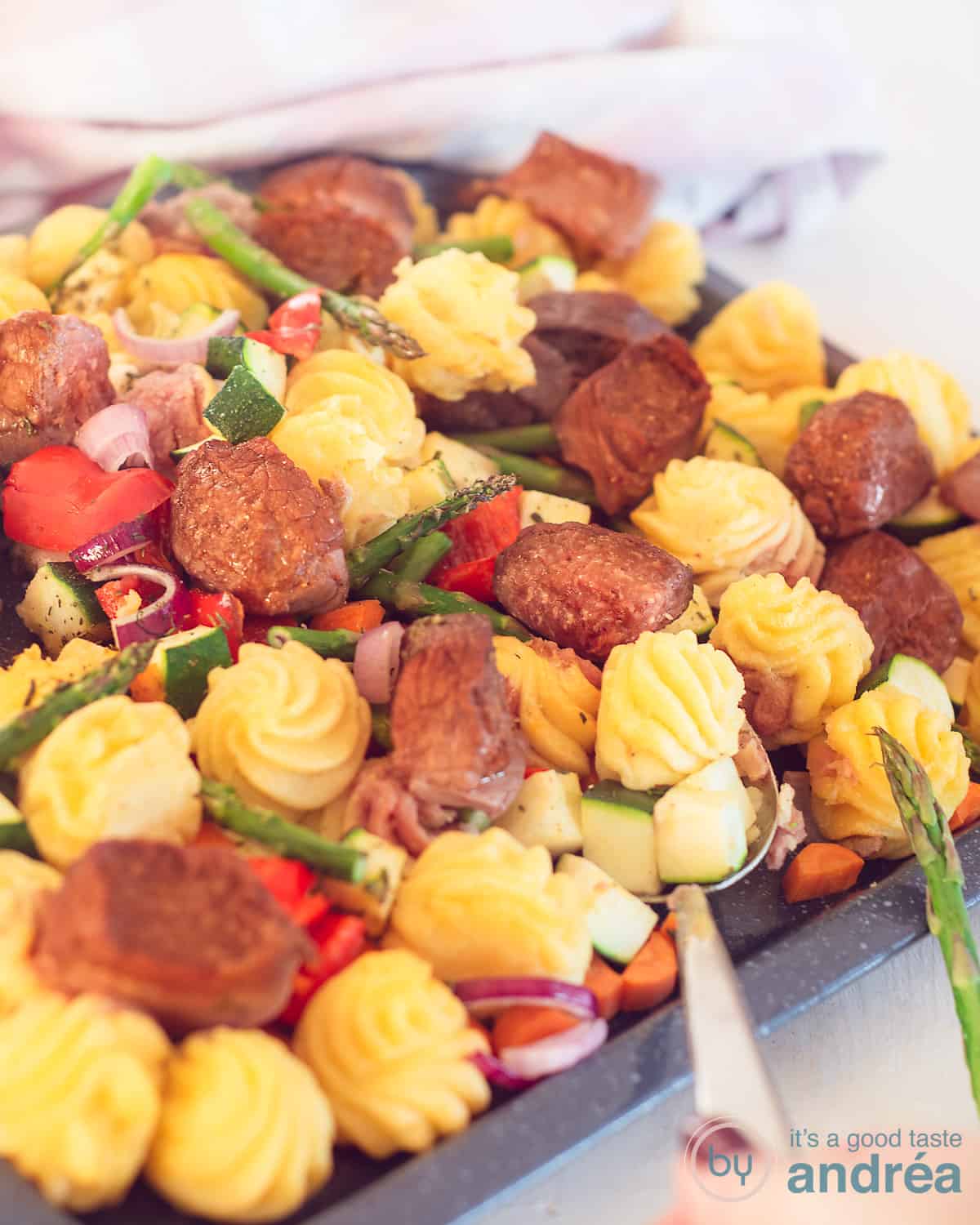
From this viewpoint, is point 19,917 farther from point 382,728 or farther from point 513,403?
point 513,403

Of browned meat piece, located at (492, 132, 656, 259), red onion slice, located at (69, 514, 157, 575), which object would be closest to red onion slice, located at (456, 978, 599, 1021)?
red onion slice, located at (69, 514, 157, 575)

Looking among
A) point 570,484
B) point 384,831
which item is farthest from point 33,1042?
point 570,484

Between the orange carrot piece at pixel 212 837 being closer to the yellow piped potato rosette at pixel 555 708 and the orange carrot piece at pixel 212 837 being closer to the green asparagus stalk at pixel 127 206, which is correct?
the yellow piped potato rosette at pixel 555 708

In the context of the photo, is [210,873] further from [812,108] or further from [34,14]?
[812,108]

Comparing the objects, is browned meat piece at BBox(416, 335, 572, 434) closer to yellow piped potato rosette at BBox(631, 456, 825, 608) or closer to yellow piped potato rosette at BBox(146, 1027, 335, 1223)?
yellow piped potato rosette at BBox(631, 456, 825, 608)

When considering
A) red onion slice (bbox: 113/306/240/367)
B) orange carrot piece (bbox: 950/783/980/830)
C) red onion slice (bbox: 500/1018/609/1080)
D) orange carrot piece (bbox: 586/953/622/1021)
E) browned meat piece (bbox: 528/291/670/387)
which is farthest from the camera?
browned meat piece (bbox: 528/291/670/387)

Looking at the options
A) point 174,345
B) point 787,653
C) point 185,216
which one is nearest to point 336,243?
point 185,216
